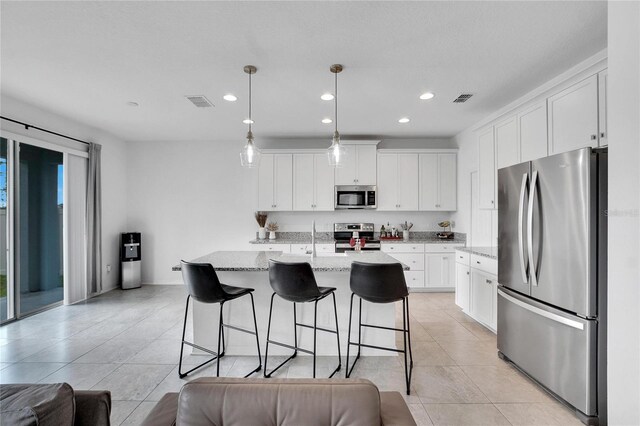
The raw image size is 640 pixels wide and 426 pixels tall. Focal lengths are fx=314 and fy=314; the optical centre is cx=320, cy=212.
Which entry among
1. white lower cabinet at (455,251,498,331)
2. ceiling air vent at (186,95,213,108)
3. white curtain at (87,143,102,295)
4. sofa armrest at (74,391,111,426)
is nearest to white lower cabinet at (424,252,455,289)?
white lower cabinet at (455,251,498,331)

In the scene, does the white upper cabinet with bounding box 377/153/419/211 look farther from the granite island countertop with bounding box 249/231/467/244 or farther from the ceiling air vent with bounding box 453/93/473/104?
the ceiling air vent with bounding box 453/93/473/104

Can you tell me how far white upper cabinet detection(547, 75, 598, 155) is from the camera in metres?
2.58

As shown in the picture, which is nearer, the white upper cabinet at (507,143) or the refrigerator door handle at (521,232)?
the refrigerator door handle at (521,232)

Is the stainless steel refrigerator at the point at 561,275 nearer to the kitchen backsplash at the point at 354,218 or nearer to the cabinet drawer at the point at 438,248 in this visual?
the cabinet drawer at the point at 438,248

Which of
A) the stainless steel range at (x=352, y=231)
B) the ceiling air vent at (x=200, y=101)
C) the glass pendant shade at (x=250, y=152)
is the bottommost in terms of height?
the stainless steel range at (x=352, y=231)

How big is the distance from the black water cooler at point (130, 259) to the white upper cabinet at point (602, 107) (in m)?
6.30

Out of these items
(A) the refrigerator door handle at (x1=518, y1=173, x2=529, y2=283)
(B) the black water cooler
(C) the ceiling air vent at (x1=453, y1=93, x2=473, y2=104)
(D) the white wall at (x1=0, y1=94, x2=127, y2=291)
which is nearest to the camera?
(A) the refrigerator door handle at (x1=518, y1=173, x2=529, y2=283)

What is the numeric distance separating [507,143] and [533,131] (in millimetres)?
424

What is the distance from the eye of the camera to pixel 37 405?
882 mm

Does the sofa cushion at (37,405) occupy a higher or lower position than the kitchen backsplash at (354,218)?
lower

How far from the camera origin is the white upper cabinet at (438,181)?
546 centimetres

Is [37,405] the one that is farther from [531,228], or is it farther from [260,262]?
[531,228]

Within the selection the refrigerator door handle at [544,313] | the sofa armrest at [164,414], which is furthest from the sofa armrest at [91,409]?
the refrigerator door handle at [544,313]

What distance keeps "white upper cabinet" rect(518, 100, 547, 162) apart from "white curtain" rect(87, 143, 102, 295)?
591 centimetres
